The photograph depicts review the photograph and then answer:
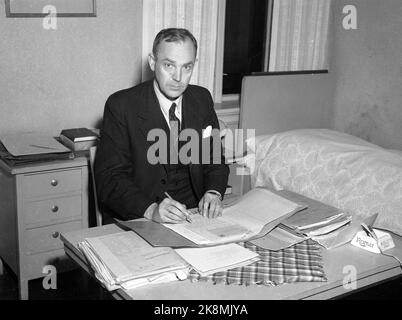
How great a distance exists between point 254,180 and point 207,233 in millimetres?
1701

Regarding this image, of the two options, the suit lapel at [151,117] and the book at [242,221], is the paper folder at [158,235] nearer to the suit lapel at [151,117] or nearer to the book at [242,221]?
the book at [242,221]

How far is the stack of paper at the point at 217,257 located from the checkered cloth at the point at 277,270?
15mm

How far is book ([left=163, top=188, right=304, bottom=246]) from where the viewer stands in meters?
1.72

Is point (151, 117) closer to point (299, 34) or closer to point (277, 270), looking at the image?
point (277, 270)

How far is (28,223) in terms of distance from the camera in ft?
8.94

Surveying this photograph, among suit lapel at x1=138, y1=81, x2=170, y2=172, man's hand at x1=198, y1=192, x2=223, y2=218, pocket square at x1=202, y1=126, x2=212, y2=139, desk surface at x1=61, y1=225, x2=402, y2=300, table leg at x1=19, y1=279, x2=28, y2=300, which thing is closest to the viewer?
desk surface at x1=61, y1=225, x2=402, y2=300

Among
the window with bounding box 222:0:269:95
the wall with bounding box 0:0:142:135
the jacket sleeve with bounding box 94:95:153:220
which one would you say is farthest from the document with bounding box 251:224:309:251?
the window with bounding box 222:0:269:95

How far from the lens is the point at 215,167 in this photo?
2469 mm

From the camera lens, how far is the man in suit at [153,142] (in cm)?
216

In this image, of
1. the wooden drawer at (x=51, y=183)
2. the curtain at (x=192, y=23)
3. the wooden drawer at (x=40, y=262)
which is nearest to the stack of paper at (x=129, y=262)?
the wooden drawer at (x=51, y=183)

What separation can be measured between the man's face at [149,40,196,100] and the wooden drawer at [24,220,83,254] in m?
1.04

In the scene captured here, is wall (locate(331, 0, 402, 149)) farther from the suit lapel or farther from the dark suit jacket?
the suit lapel
